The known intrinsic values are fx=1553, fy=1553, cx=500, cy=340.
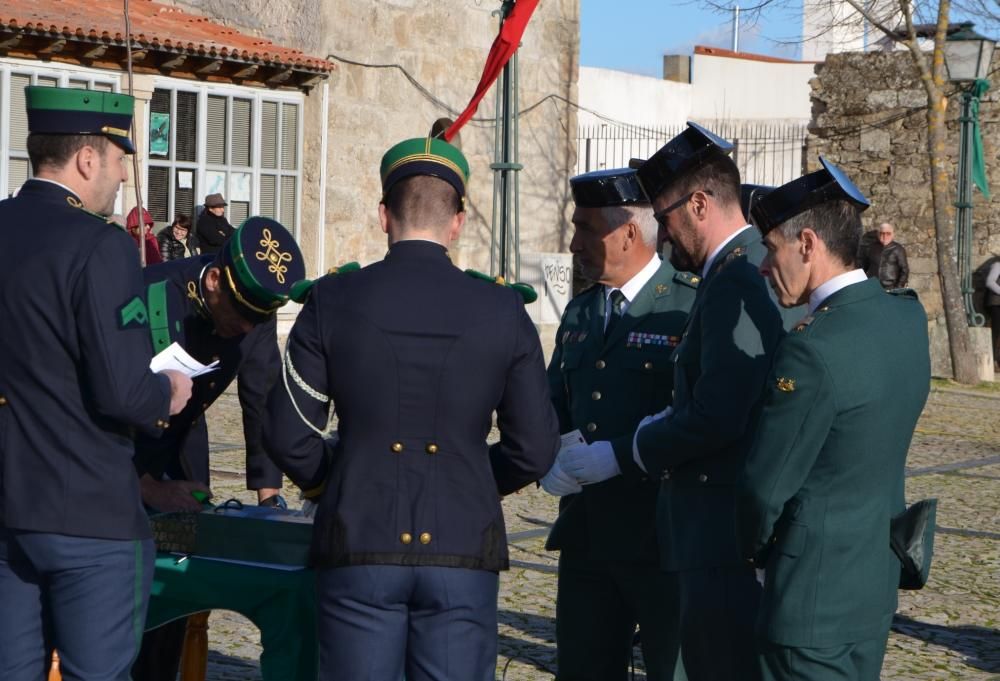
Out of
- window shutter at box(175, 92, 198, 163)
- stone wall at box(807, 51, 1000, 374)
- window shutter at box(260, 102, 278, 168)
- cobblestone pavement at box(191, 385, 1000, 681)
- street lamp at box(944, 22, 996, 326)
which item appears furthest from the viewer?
stone wall at box(807, 51, 1000, 374)

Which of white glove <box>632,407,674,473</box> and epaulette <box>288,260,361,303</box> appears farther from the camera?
white glove <box>632,407,674,473</box>

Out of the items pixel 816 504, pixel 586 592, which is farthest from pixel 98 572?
pixel 816 504

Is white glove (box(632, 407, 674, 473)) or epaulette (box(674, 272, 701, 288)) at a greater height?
epaulette (box(674, 272, 701, 288))

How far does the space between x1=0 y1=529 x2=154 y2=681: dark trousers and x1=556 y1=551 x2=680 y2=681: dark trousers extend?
1.21m

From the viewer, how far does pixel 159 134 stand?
16.9 metres

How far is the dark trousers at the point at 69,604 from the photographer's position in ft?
11.7

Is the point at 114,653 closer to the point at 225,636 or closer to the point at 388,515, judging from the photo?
the point at 388,515

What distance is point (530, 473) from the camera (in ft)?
11.8

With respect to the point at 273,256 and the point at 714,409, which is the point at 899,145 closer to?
the point at 273,256

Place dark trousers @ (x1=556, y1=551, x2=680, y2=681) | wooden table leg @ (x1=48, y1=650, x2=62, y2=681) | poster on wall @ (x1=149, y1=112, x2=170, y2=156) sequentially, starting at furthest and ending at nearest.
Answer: poster on wall @ (x1=149, y1=112, x2=170, y2=156), dark trousers @ (x1=556, y1=551, x2=680, y2=681), wooden table leg @ (x1=48, y1=650, x2=62, y2=681)

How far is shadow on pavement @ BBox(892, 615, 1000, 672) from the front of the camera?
6071 millimetres

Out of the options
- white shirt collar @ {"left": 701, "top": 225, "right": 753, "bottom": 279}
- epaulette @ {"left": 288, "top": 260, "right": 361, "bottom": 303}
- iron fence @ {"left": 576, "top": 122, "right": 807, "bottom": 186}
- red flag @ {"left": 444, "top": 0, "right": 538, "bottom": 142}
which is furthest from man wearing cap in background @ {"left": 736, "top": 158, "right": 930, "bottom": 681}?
iron fence @ {"left": 576, "top": 122, "right": 807, "bottom": 186}

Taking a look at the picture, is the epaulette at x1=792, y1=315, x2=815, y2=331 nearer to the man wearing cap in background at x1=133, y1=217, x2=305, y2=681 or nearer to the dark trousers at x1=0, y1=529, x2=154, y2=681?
the man wearing cap in background at x1=133, y1=217, x2=305, y2=681

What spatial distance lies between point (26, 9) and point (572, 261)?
778cm
